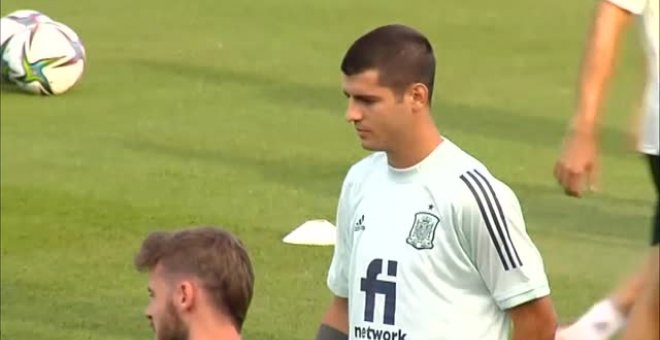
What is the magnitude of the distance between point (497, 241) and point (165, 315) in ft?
3.65

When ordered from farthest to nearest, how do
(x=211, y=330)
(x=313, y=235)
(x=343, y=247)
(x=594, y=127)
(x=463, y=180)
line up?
(x=313, y=235) < (x=343, y=247) < (x=463, y=180) < (x=594, y=127) < (x=211, y=330)

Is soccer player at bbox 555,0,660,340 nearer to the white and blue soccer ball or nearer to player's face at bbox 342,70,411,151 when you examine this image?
player's face at bbox 342,70,411,151

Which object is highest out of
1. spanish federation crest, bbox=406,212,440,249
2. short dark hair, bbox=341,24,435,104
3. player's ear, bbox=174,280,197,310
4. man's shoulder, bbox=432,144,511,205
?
short dark hair, bbox=341,24,435,104

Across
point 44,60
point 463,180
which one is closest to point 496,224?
point 463,180

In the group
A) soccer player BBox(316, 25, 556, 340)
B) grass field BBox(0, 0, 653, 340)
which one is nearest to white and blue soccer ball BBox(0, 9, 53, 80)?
grass field BBox(0, 0, 653, 340)

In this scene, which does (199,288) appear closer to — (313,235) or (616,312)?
(616,312)

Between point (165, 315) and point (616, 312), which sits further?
point (616, 312)

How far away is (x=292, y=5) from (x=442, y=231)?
47.6 feet

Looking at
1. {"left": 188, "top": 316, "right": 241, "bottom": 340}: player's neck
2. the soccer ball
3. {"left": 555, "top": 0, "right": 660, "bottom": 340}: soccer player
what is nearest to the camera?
{"left": 188, "top": 316, "right": 241, "bottom": 340}: player's neck

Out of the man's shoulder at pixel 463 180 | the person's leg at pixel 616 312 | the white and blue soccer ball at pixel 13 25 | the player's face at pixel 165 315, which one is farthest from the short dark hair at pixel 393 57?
the white and blue soccer ball at pixel 13 25

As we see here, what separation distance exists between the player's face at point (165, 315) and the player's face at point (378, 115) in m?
0.95

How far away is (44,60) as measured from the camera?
14.2 metres

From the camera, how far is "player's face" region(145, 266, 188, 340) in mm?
4113

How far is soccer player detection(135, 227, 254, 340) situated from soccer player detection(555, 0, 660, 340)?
3.00 ft
